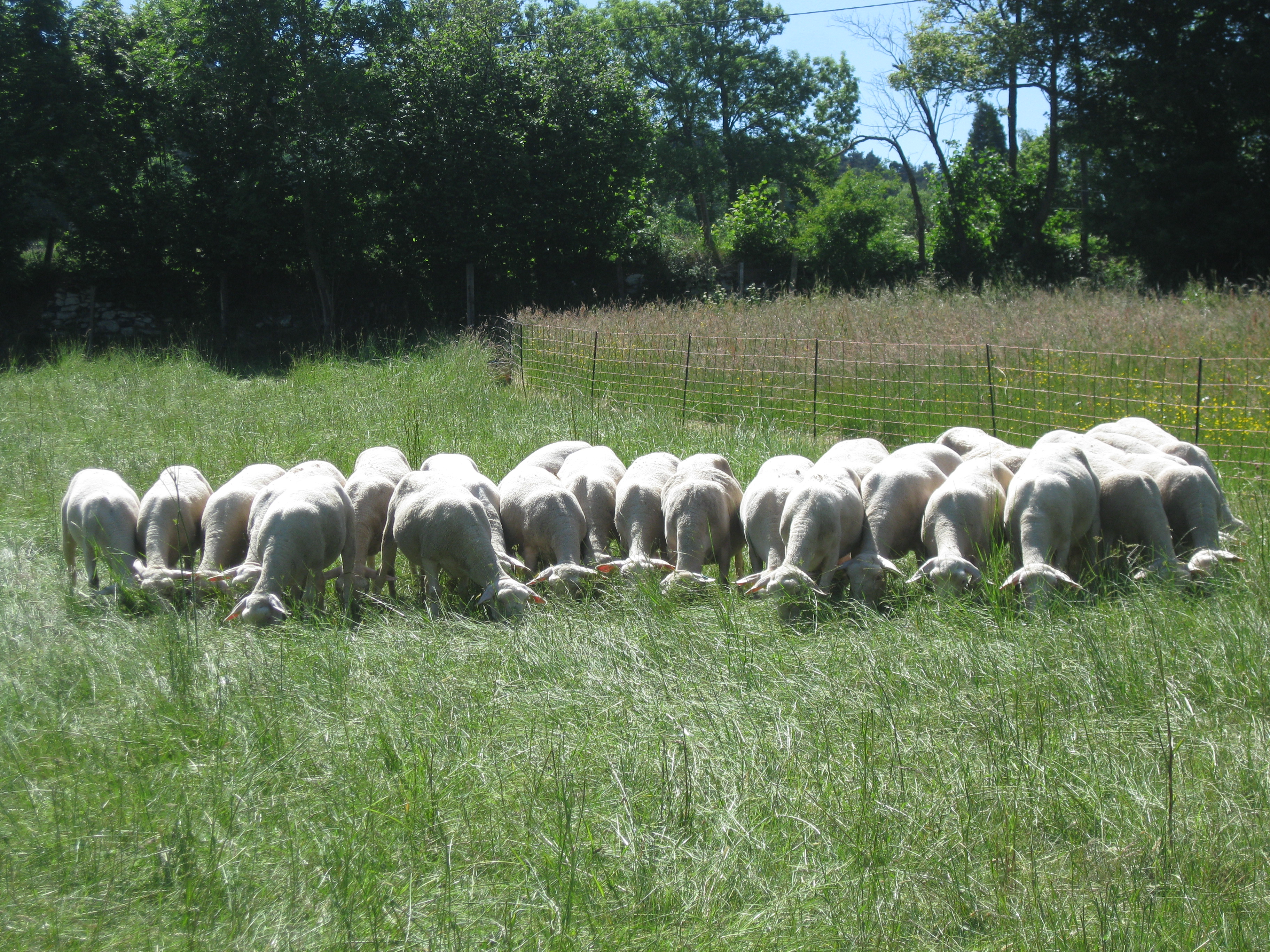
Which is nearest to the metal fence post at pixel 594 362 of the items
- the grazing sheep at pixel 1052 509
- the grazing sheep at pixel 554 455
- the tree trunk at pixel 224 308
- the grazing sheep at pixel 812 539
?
the grazing sheep at pixel 554 455

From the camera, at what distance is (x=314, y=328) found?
90.1 feet

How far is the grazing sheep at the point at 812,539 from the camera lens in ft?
20.3

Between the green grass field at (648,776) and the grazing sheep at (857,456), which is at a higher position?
the grazing sheep at (857,456)

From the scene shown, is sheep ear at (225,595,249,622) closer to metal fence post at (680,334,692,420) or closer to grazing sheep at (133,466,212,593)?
grazing sheep at (133,466,212,593)

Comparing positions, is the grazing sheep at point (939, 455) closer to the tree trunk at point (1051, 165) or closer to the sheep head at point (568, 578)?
the sheep head at point (568, 578)

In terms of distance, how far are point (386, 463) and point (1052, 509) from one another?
533cm

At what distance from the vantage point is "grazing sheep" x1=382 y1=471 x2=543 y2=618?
686cm

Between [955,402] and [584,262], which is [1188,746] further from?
[584,262]

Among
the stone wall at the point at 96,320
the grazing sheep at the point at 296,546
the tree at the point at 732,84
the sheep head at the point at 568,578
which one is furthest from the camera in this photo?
the tree at the point at 732,84

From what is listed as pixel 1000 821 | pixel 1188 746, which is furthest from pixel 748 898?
pixel 1188 746

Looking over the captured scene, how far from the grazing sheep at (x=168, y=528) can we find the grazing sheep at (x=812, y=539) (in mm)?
4001

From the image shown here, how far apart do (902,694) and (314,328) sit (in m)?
25.3

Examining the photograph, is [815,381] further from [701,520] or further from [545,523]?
[545,523]

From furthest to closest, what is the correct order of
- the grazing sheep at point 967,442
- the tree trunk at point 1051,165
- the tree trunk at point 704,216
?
1. the tree trunk at point 704,216
2. the tree trunk at point 1051,165
3. the grazing sheep at point 967,442
